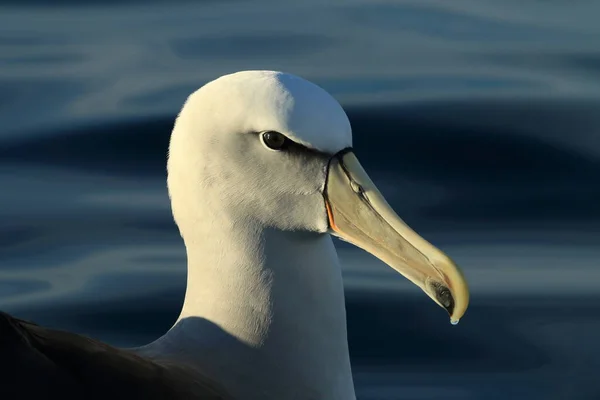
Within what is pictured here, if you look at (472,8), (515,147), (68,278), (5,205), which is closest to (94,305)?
(68,278)

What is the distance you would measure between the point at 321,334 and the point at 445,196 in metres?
3.18

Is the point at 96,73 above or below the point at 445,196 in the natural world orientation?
above

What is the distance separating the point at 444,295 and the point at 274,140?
61 centimetres

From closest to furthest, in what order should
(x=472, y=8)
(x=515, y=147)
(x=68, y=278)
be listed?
(x=68, y=278), (x=515, y=147), (x=472, y=8)

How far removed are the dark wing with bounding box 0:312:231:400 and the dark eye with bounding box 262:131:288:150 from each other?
2.16ft

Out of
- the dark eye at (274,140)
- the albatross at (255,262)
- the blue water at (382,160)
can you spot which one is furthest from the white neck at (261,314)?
the blue water at (382,160)

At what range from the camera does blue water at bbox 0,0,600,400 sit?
6.10m

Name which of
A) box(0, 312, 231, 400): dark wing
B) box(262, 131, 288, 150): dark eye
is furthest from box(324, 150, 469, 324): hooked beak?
box(0, 312, 231, 400): dark wing

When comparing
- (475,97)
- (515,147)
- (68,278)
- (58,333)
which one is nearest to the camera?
(58,333)

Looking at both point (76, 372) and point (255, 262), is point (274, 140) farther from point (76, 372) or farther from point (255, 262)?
point (76, 372)

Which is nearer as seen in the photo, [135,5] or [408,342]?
[408,342]

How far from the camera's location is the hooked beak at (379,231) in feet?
13.0

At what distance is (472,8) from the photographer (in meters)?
9.60

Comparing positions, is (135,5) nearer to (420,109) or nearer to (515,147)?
(420,109)
